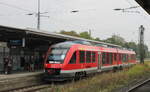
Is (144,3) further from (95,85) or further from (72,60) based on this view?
(72,60)

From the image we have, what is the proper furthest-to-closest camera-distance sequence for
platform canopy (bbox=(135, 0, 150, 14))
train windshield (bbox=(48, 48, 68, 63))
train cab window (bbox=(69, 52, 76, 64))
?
1. train cab window (bbox=(69, 52, 76, 64))
2. train windshield (bbox=(48, 48, 68, 63))
3. platform canopy (bbox=(135, 0, 150, 14))

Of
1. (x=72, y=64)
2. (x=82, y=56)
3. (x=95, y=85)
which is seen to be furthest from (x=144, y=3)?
(x=82, y=56)

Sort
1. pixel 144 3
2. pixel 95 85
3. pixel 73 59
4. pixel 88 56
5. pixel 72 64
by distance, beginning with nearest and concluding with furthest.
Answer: pixel 95 85 < pixel 144 3 < pixel 72 64 < pixel 73 59 < pixel 88 56

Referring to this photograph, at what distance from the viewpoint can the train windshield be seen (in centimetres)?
1638

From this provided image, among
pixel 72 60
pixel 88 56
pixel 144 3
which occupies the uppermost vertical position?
pixel 144 3

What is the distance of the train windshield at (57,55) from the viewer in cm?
1638

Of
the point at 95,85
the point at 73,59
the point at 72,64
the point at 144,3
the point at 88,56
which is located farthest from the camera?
the point at 88,56

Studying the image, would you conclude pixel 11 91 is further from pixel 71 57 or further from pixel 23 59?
pixel 23 59

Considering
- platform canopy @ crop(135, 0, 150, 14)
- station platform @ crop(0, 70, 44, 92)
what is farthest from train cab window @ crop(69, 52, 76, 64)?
platform canopy @ crop(135, 0, 150, 14)

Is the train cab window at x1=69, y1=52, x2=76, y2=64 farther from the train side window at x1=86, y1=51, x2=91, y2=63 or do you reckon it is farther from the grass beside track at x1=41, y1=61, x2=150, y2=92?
the train side window at x1=86, y1=51, x2=91, y2=63

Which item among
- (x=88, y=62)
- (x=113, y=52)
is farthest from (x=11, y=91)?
(x=113, y=52)

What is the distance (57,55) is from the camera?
16766 mm

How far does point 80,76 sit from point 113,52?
339 inches

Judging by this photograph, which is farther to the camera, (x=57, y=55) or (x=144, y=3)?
(x=57, y=55)
